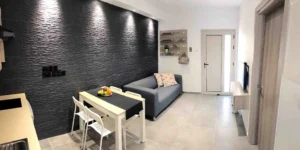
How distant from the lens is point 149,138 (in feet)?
10.5

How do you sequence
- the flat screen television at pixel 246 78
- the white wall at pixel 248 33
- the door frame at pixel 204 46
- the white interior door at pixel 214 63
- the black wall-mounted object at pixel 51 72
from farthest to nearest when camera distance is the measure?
the white interior door at pixel 214 63 < the door frame at pixel 204 46 < the flat screen television at pixel 246 78 < the white wall at pixel 248 33 < the black wall-mounted object at pixel 51 72

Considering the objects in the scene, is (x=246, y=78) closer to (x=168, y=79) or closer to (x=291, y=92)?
(x=291, y=92)

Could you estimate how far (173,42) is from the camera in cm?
611

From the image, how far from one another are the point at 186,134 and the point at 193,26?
3.67m

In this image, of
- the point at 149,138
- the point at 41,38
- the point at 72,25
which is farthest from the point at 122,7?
the point at 149,138

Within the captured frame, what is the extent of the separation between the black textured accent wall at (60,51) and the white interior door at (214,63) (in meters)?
2.80

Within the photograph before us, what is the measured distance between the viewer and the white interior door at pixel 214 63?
579 centimetres

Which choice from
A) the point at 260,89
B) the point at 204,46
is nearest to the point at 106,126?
Result: the point at 260,89

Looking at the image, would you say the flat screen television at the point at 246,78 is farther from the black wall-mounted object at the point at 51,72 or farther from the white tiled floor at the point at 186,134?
the black wall-mounted object at the point at 51,72

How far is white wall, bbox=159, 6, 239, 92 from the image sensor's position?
5.58 meters

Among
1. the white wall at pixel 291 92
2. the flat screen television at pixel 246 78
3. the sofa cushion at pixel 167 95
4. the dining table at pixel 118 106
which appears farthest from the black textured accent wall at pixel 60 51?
the white wall at pixel 291 92

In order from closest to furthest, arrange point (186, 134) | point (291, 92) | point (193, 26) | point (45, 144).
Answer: point (291, 92) → point (45, 144) → point (186, 134) → point (193, 26)

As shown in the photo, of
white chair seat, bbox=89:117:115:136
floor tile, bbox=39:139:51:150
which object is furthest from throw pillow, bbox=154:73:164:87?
floor tile, bbox=39:139:51:150

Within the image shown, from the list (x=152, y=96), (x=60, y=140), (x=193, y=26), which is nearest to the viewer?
(x=60, y=140)
